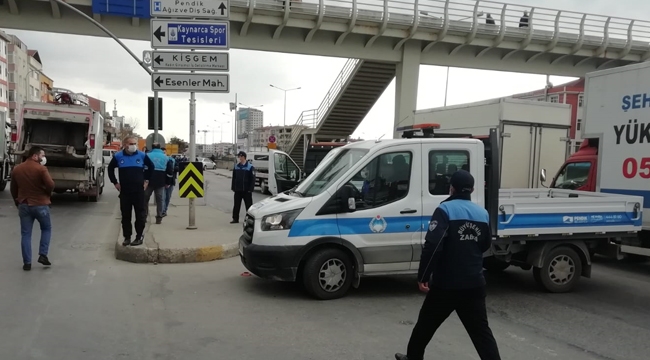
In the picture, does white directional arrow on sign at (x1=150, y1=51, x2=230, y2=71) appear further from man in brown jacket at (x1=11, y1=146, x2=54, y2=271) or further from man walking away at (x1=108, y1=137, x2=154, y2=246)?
man in brown jacket at (x1=11, y1=146, x2=54, y2=271)

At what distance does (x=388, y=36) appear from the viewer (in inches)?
922

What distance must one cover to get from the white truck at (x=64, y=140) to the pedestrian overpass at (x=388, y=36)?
4857 millimetres

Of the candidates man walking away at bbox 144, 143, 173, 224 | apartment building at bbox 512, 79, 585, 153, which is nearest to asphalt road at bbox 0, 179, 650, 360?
man walking away at bbox 144, 143, 173, 224

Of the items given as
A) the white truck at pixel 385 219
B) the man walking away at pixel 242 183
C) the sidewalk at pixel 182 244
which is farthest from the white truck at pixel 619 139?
the man walking away at pixel 242 183

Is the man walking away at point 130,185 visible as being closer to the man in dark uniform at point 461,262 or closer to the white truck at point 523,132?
the man in dark uniform at point 461,262

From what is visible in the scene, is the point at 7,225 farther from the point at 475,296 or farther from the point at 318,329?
the point at 475,296

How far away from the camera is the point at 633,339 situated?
18.0 ft

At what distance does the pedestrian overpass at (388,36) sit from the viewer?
800 inches

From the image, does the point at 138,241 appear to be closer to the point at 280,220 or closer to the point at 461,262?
the point at 280,220

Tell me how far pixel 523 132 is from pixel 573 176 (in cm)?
313

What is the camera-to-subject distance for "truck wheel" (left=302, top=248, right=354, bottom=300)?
643cm

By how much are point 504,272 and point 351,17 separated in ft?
52.7

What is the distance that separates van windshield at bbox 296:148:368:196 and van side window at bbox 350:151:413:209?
24 centimetres

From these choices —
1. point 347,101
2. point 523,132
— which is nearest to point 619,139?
point 523,132
